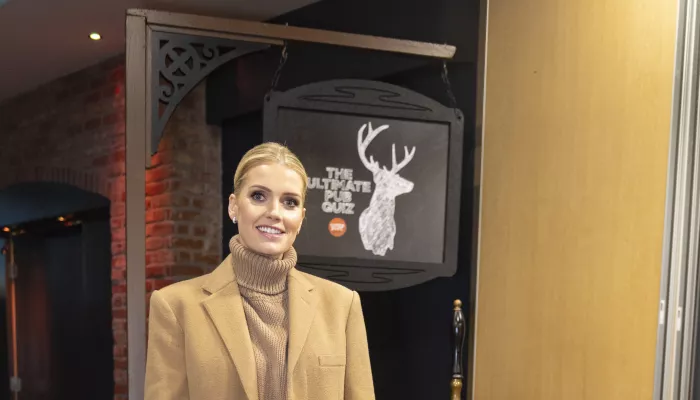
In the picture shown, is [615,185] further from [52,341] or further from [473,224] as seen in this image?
[52,341]

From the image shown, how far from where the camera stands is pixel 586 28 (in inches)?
69.2

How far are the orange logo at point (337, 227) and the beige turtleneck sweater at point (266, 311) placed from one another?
1.43ft

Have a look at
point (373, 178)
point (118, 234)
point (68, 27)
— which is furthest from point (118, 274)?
point (373, 178)

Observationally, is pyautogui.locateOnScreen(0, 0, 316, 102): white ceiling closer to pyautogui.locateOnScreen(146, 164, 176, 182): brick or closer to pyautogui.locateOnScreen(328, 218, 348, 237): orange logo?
pyautogui.locateOnScreen(146, 164, 176, 182): brick

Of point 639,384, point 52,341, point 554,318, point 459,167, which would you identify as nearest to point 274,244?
point 459,167

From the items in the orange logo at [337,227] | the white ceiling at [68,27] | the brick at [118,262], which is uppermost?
the white ceiling at [68,27]

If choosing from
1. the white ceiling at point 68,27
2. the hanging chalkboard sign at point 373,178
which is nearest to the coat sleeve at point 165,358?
the hanging chalkboard sign at point 373,178

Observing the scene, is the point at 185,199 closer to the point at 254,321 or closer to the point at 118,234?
the point at 118,234

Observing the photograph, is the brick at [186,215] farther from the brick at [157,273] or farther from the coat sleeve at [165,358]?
the coat sleeve at [165,358]

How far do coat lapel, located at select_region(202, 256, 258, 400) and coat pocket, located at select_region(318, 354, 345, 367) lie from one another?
16 cm

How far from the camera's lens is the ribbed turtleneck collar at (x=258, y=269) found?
140 centimetres

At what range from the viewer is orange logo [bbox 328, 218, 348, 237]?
188cm

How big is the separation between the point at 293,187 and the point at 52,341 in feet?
13.4

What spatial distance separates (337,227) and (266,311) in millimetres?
521
